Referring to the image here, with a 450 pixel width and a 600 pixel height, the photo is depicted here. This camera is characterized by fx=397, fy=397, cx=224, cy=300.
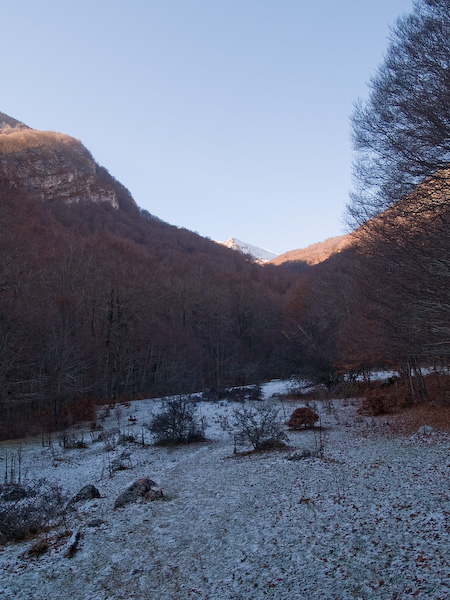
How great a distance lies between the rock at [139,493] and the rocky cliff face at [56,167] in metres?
55.7

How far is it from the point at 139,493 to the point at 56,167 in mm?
70010

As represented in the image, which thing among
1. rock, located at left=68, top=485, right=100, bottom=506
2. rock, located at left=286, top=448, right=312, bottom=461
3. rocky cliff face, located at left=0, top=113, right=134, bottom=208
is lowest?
rock, located at left=68, top=485, right=100, bottom=506

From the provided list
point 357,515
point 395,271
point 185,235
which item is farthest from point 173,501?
point 185,235

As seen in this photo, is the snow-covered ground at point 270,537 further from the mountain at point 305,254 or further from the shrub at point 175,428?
the mountain at point 305,254

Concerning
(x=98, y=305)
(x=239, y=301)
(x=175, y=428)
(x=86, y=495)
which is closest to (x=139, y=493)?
(x=86, y=495)

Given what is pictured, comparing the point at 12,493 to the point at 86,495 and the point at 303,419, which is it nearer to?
the point at 86,495

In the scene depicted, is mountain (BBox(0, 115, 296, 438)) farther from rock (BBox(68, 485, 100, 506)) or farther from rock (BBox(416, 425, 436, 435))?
rock (BBox(416, 425, 436, 435))

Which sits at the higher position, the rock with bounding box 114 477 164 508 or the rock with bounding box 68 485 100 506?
the rock with bounding box 114 477 164 508

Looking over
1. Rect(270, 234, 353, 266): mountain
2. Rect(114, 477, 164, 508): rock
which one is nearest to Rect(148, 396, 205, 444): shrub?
Rect(114, 477, 164, 508): rock

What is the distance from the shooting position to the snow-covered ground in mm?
3808

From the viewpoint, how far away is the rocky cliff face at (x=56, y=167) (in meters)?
61.3

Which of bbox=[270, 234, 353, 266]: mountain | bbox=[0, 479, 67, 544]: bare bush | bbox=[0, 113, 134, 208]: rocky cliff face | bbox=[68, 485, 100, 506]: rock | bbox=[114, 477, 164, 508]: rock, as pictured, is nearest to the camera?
bbox=[0, 479, 67, 544]: bare bush

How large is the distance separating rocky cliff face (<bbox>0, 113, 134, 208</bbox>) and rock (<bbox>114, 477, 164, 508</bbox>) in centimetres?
5570

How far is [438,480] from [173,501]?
4.32m
